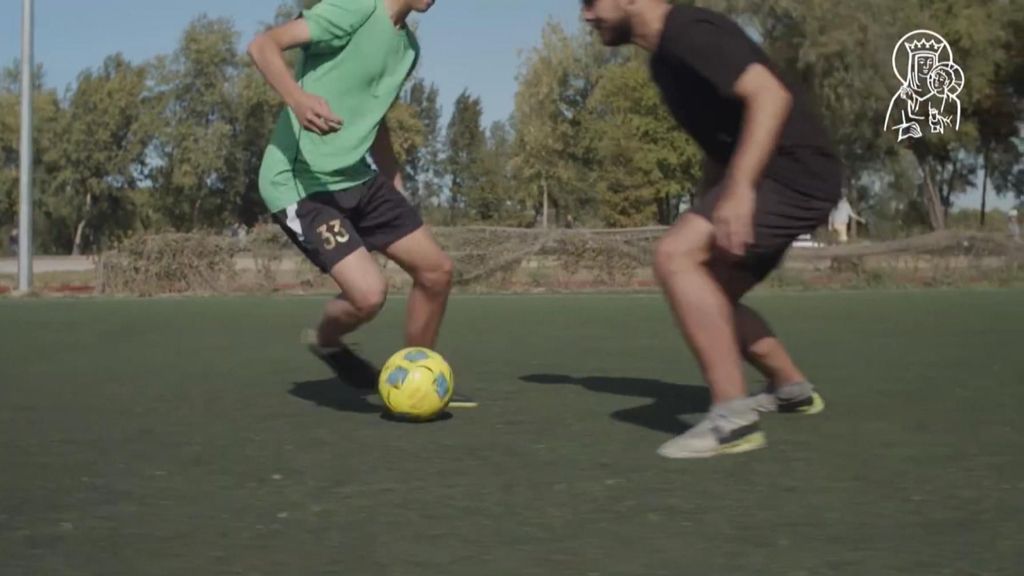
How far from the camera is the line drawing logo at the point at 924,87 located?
138ft

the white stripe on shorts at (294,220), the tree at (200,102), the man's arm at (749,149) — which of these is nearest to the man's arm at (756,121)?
the man's arm at (749,149)

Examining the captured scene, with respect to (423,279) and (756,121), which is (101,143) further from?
(756,121)

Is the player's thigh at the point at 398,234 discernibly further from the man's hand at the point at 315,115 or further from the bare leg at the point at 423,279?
the man's hand at the point at 315,115

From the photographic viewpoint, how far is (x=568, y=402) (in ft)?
20.6

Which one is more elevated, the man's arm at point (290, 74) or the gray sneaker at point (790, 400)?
the man's arm at point (290, 74)

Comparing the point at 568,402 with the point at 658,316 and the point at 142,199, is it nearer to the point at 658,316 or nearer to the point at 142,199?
the point at 658,316

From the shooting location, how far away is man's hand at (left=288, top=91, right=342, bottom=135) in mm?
5531

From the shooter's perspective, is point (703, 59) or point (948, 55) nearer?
point (703, 59)

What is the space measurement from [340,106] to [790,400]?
238 centimetres

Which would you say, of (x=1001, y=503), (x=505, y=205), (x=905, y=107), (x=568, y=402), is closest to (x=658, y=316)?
(x=568, y=402)

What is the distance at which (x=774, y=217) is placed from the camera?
5.06 m

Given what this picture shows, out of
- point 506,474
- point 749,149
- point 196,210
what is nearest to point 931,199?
point 196,210

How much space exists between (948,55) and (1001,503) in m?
42.4

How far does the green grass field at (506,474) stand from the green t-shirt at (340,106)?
3.38 ft
